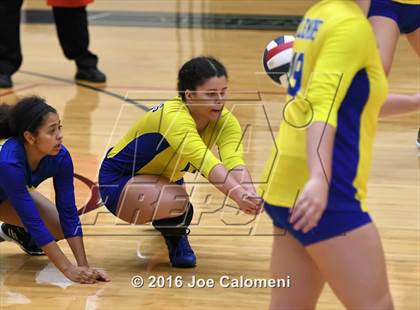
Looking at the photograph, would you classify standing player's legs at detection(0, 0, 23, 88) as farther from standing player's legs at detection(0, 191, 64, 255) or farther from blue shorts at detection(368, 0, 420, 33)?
blue shorts at detection(368, 0, 420, 33)

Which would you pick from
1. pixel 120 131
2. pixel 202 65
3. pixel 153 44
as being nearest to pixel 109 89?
pixel 120 131

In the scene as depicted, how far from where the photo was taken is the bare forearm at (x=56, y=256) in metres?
3.27

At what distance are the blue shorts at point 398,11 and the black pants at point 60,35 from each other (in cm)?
354

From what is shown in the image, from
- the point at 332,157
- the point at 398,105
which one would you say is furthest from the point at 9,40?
the point at 332,157

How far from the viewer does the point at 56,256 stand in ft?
10.8

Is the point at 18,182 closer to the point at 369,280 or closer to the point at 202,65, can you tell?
the point at 202,65

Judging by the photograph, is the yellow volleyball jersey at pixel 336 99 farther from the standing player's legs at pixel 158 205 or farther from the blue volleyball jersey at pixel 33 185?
the standing player's legs at pixel 158 205

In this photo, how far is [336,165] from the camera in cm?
202

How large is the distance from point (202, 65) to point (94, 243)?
3.11 ft


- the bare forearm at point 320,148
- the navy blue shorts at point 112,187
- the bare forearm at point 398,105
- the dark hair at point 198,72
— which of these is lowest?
the navy blue shorts at point 112,187

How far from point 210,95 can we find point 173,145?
22 centimetres

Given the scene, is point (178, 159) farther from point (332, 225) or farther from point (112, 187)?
point (332, 225)

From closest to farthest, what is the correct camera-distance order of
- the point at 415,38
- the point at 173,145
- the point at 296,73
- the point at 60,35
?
the point at 296,73 < the point at 173,145 < the point at 415,38 < the point at 60,35

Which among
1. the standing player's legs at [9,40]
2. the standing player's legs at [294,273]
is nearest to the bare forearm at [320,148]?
the standing player's legs at [294,273]
